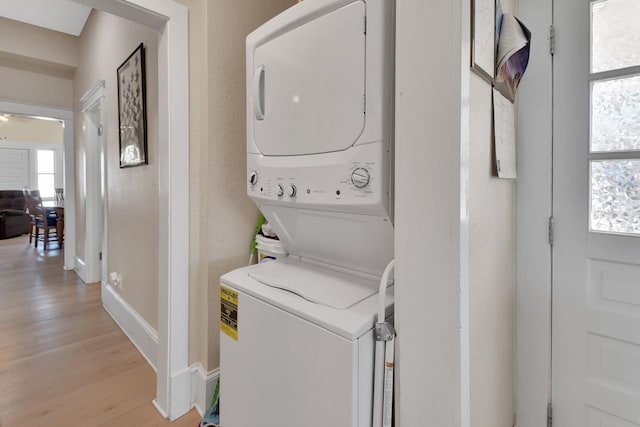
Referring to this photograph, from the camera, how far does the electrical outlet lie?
2.51 m

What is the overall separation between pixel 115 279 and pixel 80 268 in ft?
5.32

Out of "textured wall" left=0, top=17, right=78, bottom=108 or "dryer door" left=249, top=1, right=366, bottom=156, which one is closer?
"dryer door" left=249, top=1, right=366, bottom=156

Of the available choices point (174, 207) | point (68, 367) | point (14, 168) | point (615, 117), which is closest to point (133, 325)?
point (68, 367)

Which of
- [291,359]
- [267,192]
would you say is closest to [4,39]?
[267,192]

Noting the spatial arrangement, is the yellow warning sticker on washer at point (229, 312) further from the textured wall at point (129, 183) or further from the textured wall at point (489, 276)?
the textured wall at point (129, 183)

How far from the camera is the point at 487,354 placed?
0.98m

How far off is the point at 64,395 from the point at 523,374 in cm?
227

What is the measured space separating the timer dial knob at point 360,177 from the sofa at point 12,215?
828 centimetres

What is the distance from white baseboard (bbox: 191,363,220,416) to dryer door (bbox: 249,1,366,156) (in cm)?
114

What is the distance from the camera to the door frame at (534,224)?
1.18 m

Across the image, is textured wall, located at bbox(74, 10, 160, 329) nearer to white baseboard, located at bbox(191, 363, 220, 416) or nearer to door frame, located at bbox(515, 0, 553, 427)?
white baseboard, located at bbox(191, 363, 220, 416)

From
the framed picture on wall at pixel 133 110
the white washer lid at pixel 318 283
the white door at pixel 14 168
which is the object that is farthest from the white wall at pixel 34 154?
the white washer lid at pixel 318 283

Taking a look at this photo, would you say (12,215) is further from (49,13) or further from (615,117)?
(615,117)

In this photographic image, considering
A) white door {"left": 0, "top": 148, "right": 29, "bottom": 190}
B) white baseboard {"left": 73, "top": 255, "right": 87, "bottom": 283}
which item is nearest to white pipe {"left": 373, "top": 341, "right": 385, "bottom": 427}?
white baseboard {"left": 73, "top": 255, "right": 87, "bottom": 283}
